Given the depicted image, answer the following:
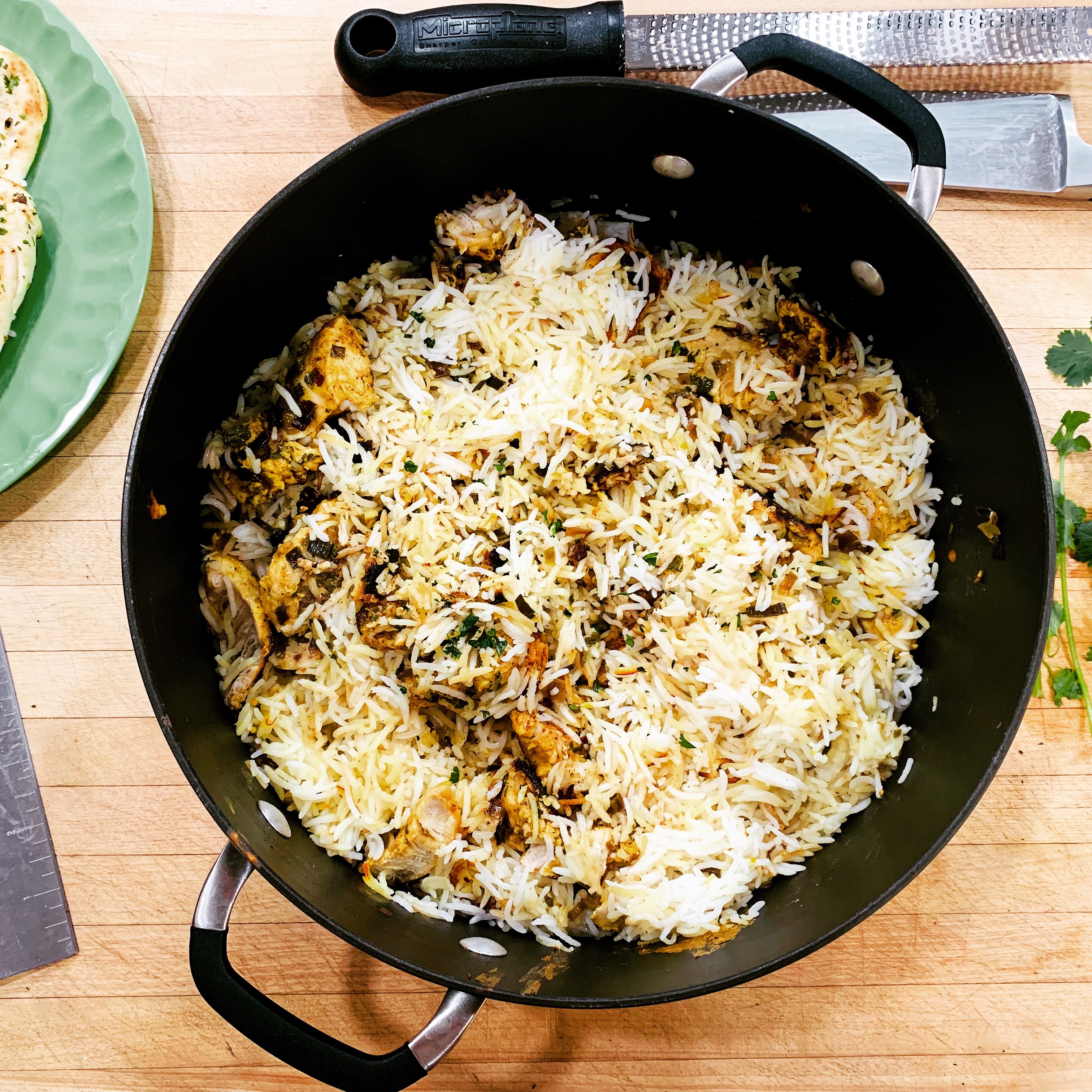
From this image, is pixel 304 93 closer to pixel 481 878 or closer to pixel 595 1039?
pixel 481 878

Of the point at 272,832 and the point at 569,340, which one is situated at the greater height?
the point at 569,340

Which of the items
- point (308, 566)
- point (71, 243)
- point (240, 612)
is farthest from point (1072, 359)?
point (71, 243)

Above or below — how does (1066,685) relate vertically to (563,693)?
below

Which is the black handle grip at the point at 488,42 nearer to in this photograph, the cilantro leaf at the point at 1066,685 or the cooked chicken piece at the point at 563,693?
the cooked chicken piece at the point at 563,693

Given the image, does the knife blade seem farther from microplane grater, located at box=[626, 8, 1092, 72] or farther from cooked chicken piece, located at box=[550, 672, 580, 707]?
cooked chicken piece, located at box=[550, 672, 580, 707]

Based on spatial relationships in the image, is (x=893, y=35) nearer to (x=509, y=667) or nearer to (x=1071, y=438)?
(x=1071, y=438)

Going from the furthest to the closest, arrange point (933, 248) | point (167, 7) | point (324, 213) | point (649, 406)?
point (167, 7) → point (649, 406) → point (324, 213) → point (933, 248)

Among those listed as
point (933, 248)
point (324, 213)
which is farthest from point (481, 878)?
point (933, 248)
